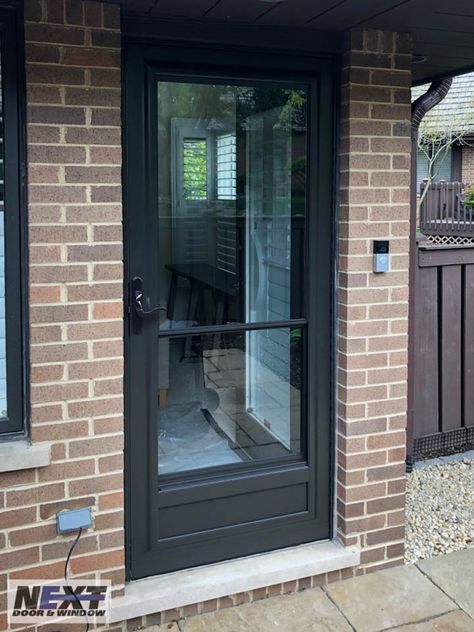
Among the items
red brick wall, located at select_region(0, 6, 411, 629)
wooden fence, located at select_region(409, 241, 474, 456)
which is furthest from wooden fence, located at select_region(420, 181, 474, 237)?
red brick wall, located at select_region(0, 6, 411, 629)

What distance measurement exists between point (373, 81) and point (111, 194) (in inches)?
49.6

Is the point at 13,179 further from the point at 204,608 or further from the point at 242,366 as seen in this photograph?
the point at 204,608

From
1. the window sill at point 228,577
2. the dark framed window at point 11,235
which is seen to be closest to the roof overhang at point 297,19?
the dark framed window at point 11,235

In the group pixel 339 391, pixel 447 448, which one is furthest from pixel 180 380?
pixel 447 448

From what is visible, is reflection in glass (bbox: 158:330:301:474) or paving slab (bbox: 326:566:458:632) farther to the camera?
reflection in glass (bbox: 158:330:301:474)

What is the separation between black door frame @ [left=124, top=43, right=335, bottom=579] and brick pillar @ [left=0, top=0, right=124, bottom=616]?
0.12 meters

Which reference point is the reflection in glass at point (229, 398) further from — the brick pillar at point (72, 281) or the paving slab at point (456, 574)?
the paving slab at point (456, 574)

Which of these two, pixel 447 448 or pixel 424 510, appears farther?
pixel 447 448

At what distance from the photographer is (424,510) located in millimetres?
3848

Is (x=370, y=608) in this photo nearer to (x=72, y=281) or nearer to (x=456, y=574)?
(x=456, y=574)

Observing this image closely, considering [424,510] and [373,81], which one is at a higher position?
[373,81]

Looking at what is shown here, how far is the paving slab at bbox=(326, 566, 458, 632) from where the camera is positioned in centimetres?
290

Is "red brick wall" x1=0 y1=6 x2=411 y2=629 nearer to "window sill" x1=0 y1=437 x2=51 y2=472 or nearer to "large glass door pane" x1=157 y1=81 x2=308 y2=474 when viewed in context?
"window sill" x1=0 y1=437 x2=51 y2=472

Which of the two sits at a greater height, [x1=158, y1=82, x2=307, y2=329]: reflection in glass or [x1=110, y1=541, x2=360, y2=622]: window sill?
[x1=158, y1=82, x2=307, y2=329]: reflection in glass
